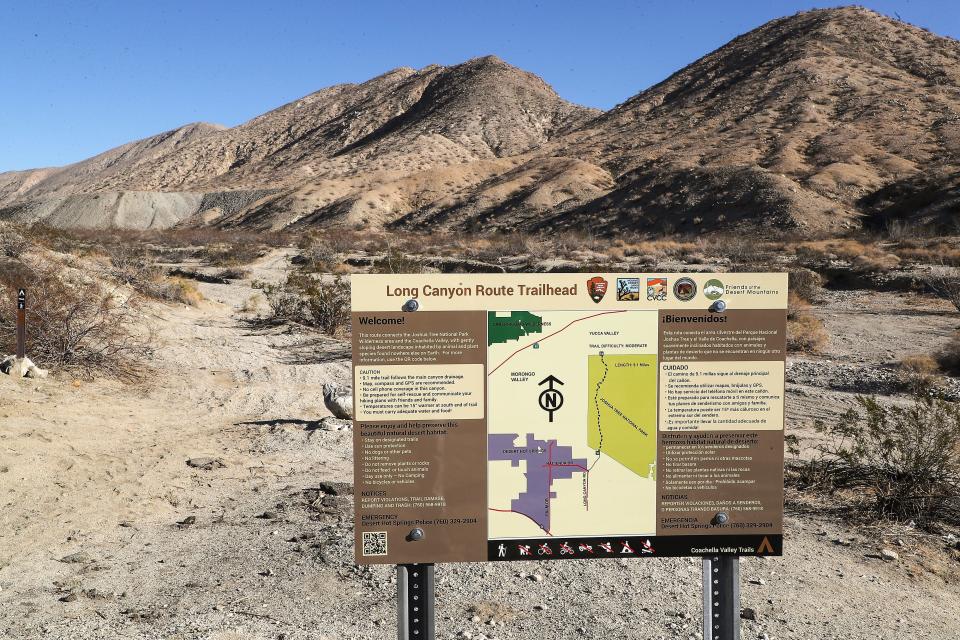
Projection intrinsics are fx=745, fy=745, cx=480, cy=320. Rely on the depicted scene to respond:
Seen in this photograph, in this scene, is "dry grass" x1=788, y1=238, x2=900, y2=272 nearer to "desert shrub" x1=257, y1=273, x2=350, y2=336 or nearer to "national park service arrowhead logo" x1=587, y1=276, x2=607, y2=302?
"desert shrub" x1=257, y1=273, x2=350, y2=336

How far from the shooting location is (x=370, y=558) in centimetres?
288

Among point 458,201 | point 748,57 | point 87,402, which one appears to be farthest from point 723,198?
point 87,402

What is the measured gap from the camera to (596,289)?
2.97 m

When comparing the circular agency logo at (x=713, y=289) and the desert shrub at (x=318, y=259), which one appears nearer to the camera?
the circular agency logo at (x=713, y=289)

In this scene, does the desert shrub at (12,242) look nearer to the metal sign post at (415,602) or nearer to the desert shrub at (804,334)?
the desert shrub at (804,334)

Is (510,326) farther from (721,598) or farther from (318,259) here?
(318,259)

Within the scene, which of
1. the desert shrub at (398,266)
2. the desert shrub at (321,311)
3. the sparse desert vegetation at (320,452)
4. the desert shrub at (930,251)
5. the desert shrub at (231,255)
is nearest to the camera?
the sparse desert vegetation at (320,452)

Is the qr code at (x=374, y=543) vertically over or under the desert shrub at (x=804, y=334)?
under

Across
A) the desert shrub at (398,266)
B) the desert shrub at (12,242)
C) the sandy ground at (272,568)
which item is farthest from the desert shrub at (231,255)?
the sandy ground at (272,568)

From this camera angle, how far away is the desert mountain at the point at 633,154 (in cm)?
4422

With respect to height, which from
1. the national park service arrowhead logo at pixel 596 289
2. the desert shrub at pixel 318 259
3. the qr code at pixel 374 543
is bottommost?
the qr code at pixel 374 543

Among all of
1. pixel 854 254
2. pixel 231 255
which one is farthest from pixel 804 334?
pixel 231 255

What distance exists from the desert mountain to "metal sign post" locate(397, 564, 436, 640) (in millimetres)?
38065

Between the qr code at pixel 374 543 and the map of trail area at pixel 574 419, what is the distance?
44cm
